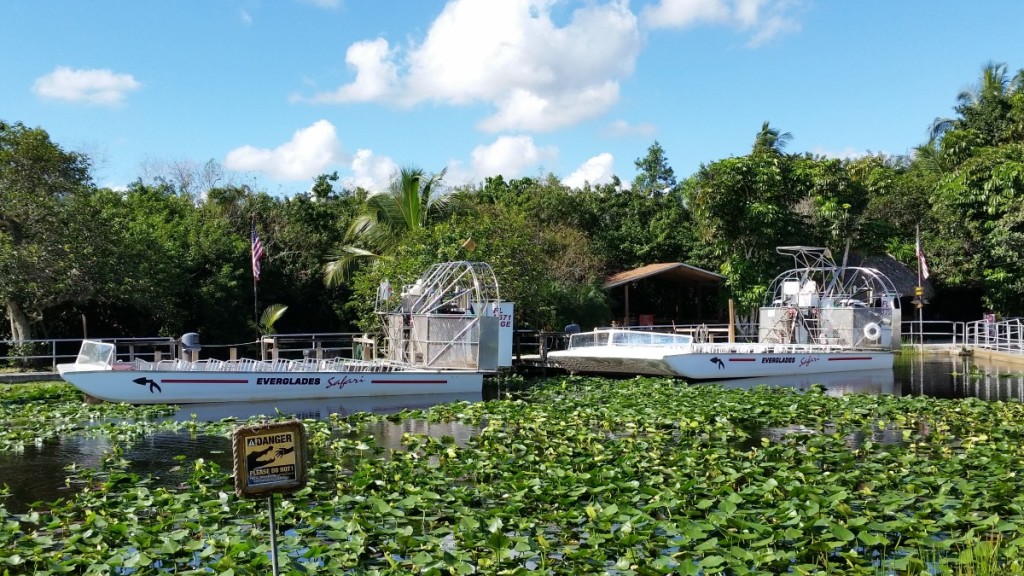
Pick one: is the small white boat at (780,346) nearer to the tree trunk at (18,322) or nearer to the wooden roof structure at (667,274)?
the wooden roof structure at (667,274)

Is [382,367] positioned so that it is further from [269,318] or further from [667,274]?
[667,274]

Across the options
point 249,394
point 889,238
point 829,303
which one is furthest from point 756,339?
point 249,394

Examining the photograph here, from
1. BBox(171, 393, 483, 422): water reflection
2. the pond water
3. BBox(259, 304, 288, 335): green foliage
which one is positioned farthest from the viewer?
BBox(259, 304, 288, 335): green foliage

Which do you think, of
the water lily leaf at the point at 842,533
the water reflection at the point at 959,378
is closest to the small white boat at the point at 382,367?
the water reflection at the point at 959,378

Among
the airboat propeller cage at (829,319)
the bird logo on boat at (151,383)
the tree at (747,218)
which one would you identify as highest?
the tree at (747,218)

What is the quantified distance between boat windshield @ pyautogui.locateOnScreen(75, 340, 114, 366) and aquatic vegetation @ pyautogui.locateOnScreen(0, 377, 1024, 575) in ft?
16.0

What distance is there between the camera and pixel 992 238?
1409 inches

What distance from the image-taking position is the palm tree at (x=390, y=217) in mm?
31609

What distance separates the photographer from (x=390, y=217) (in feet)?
105

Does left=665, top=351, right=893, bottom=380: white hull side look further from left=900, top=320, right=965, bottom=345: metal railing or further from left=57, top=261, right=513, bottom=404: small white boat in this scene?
left=900, top=320, right=965, bottom=345: metal railing

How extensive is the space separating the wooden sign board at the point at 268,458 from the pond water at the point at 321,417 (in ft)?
18.9

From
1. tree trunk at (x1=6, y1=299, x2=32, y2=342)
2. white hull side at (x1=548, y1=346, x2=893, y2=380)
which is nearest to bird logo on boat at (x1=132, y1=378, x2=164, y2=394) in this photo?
tree trunk at (x1=6, y1=299, x2=32, y2=342)

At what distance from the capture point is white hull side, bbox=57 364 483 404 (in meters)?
19.0

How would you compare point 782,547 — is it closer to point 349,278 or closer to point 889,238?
point 349,278
